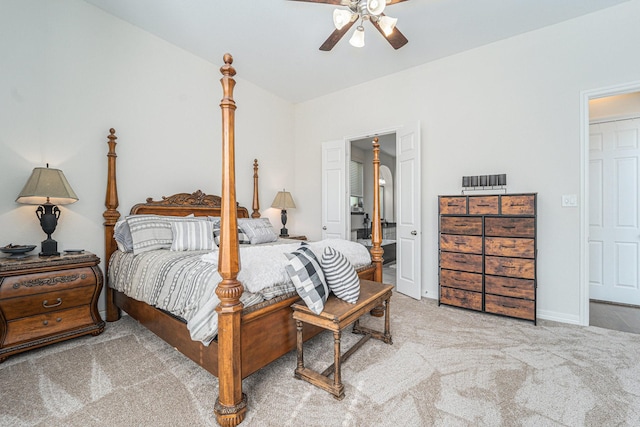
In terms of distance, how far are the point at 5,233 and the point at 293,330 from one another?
261cm

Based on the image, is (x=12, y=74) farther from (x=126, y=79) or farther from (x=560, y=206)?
(x=560, y=206)

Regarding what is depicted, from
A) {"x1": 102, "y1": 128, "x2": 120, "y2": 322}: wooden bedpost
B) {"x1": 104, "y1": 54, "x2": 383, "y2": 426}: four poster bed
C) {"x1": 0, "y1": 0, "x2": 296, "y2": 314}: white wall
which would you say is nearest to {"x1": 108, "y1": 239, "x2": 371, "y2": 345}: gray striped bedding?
{"x1": 104, "y1": 54, "x2": 383, "y2": 426}: four poster bed

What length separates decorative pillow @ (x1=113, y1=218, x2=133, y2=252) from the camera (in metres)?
2.74

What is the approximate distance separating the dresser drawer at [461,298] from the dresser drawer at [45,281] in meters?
3.52

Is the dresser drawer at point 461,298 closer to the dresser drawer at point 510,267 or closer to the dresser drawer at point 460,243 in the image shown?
the dresser drawer at point 510,267

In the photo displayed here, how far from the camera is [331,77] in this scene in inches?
167

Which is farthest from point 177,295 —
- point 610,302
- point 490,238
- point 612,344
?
point 610,302

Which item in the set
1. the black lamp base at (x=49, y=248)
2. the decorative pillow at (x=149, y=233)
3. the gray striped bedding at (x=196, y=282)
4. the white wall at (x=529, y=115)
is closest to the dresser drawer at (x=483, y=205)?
the white wall at (x=529, y=115)

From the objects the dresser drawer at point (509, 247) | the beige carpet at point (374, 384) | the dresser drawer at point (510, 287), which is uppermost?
the dresser drawer at point (509, 247)

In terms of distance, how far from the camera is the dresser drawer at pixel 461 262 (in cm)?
308

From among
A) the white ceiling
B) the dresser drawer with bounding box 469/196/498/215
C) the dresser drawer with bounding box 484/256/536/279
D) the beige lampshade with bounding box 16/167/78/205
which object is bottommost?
the dresser drawer with bounding box 484/256/536/279

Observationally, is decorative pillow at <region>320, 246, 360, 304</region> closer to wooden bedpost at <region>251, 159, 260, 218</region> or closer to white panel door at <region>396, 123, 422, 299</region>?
white panel door at <region>396, 123, 422, 299</region>

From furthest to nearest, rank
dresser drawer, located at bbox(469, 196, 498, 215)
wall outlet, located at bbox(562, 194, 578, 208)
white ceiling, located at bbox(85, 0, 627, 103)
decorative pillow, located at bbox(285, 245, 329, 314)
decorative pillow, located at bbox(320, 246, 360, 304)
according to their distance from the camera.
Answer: dresser drawer, located at bbox(469, 196, 498, 215)
wall outlet, located at bbox(562, 194, 578, 208)
white ceiling, located at bbox(85, 0, 627, 103)
decorative pillow, located at bbox(320, 246, 360, 304)
decorative pillow, located at bbox(285, 245, 329, 314)

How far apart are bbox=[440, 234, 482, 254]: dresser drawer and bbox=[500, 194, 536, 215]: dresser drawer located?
1.30 ft
